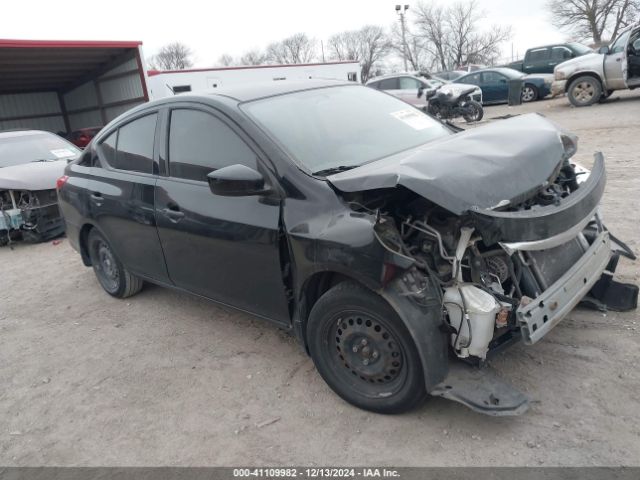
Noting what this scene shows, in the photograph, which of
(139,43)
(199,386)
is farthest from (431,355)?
(139,43)

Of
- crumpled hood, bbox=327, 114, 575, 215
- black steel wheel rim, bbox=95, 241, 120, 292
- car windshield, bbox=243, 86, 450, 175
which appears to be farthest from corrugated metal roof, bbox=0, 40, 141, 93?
crumpled hood, bbox=327, 114, 575, 215

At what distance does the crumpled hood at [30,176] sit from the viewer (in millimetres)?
7293

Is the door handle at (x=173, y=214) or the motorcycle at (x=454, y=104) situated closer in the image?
the door handle at (x=173, y=214)

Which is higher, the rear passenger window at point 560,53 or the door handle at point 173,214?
the rear passenger window at point 560,53

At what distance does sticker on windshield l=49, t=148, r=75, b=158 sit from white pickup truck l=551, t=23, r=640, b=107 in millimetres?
12568

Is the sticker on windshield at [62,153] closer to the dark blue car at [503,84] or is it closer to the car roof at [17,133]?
the car roof at [17,133]

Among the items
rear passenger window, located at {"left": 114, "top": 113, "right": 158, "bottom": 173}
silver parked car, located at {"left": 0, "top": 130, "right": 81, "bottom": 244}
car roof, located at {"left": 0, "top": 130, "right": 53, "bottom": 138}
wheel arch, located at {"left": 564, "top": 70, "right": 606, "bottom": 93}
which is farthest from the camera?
wheel arch, located at {"left": 564, "top": 70, "right": 606, "bottom": 93}

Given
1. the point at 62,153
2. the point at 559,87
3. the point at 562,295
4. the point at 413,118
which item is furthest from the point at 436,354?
the point at 559,87

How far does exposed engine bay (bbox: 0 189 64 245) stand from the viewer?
7.49 meters

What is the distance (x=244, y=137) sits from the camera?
3260 millimetres

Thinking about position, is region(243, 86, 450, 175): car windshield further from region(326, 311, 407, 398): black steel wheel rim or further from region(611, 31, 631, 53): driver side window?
region(611, 31, 631, 53): driver side window

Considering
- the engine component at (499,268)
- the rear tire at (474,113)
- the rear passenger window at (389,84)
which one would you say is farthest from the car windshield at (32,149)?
the rear passenger window at (389,84)

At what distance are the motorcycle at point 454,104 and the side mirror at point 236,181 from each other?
511 inches

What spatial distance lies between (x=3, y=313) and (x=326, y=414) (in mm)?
3854
